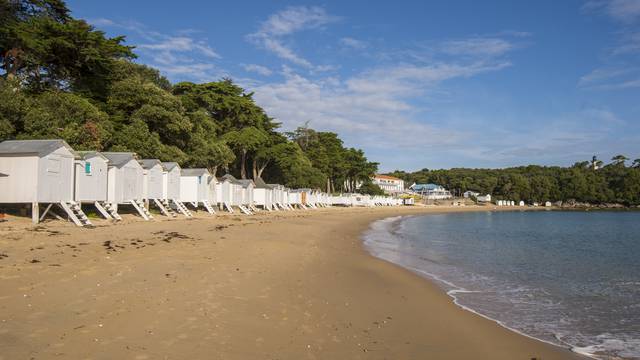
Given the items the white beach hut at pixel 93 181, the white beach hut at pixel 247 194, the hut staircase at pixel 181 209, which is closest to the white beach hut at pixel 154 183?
the hut staircase at pixel 181 209

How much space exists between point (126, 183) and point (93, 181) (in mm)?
2582

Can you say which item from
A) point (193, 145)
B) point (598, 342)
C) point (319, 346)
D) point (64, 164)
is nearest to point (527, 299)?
point (598, 342)

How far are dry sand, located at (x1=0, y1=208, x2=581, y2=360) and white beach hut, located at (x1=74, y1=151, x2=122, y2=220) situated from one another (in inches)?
290

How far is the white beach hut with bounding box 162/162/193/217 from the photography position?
29.4 metres

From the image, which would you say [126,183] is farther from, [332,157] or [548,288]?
[332,157]

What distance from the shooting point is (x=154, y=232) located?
1836 cm

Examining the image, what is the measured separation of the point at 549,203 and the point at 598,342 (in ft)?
548

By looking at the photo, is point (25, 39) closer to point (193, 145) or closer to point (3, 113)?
point (3, 113)

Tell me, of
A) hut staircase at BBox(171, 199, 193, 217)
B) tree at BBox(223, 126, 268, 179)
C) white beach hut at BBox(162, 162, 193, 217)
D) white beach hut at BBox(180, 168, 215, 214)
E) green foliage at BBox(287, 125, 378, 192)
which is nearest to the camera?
white beach hut at BBox(162, 162, 193, 217)

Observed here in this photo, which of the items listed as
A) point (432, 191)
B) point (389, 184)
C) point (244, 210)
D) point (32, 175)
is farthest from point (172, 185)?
point (389, 184)

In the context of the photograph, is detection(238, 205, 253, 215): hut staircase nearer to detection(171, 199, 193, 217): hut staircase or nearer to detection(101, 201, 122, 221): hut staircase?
detection(171, 199, 193, 217): hut staircase

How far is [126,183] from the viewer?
976 inches

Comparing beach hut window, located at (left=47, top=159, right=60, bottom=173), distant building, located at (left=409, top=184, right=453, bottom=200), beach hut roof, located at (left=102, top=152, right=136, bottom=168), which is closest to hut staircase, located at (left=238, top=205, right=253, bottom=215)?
beach hut roof, located at (left=102, top=152, right=136, bottom=168)

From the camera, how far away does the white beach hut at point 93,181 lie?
2141 centimetres
